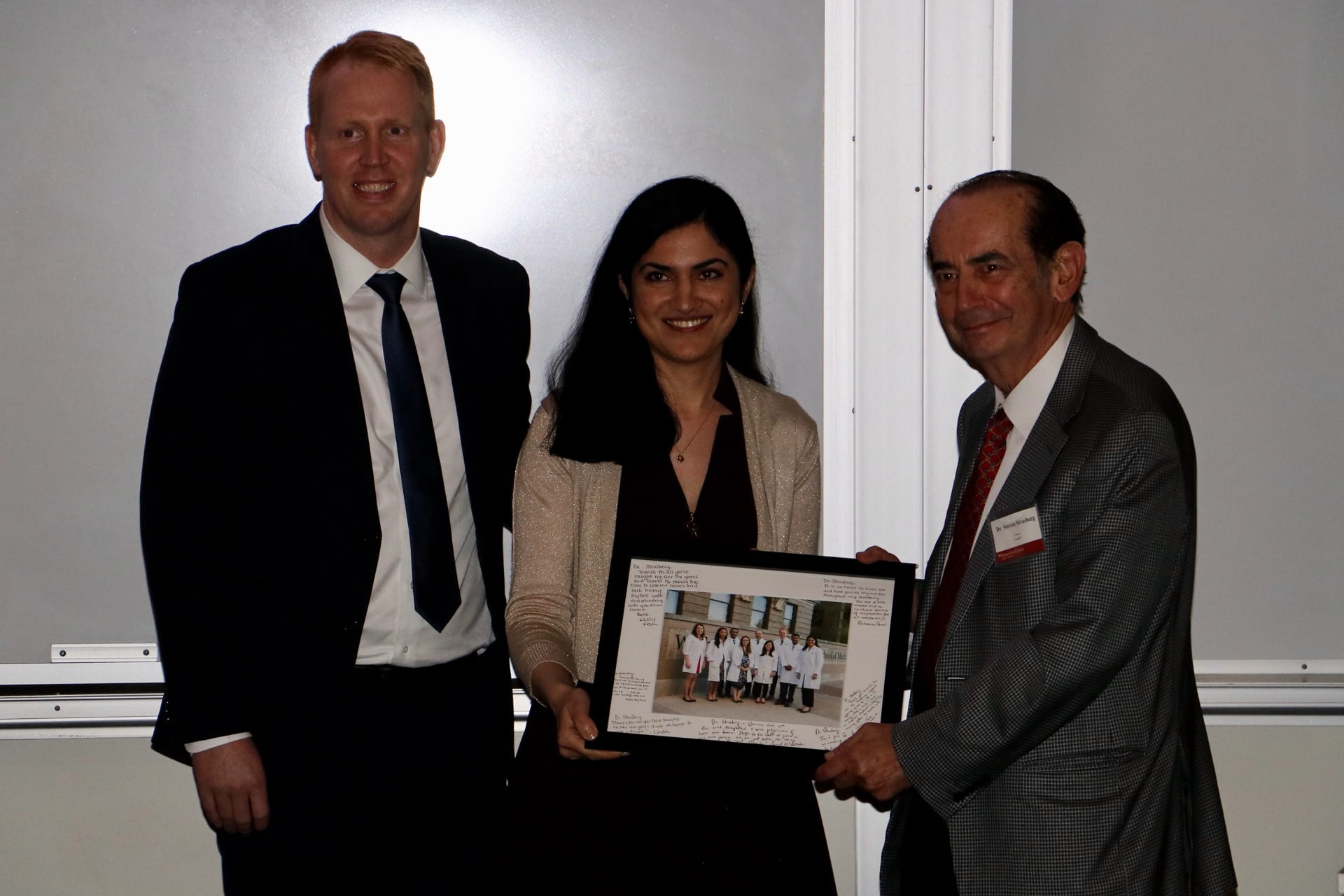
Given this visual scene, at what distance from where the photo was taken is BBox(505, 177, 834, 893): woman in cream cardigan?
2160mm

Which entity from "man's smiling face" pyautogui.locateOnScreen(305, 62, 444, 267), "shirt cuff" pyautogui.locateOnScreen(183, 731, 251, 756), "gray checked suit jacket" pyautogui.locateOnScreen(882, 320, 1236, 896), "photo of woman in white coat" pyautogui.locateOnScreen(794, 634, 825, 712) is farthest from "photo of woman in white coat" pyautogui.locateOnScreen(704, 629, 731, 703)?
"man's smiling face" pyautogui.locateOnScreen(305, 62, 444, 267)

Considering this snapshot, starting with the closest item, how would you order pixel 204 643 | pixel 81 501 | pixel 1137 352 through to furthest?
pixel 204 643, pixel 81 501, pixel 1137 352

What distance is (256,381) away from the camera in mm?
2326

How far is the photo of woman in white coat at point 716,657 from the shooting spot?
7.16 feet

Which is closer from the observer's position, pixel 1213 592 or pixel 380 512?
pixel 380 512

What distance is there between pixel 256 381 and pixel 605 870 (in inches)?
49.5

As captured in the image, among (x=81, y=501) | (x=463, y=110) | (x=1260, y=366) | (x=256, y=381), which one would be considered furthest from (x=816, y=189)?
(x=81, y=501)

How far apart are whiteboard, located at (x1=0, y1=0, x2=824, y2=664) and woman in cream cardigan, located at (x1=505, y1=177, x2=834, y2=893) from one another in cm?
71

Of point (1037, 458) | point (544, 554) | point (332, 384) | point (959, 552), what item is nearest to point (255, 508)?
point (332, 384)

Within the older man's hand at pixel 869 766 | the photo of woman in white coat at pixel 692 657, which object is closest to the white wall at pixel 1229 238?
the older man's hand at pixel 869 766

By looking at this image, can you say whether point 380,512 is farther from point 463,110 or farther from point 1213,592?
point 1213,592

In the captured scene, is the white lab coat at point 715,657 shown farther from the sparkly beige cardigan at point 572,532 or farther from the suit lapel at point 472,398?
the suit lapel at point 472,398

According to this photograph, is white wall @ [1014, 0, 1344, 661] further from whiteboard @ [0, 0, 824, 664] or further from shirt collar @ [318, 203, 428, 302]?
shirt collar @ [318, 203, 428, 302]

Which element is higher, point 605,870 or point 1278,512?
point 1278,512
